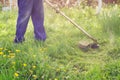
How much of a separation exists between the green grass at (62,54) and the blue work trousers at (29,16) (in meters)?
0.16

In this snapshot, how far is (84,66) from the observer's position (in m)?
4.27

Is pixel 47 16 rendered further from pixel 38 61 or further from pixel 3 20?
pixel 38 61

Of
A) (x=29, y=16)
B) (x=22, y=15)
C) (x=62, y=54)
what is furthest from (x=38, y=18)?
(x=62, y=54)

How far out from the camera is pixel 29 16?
489 centimetres

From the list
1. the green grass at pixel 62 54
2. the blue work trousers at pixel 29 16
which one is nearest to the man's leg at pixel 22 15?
the blue work trousers at pixel 29 16

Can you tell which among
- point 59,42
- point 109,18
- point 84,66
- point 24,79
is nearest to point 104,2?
point 109,18

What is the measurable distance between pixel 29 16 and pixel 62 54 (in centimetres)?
83

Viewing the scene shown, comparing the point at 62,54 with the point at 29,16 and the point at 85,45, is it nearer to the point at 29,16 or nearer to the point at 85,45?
the point at 85,45

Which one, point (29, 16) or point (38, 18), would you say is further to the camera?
point (38, 18)

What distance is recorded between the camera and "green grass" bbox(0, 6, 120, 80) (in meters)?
3.86

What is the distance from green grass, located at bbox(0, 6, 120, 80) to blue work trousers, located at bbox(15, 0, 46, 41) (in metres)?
0.16

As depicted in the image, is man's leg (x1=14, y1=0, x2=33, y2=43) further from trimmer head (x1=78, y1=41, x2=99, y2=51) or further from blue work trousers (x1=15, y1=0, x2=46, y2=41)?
trimmer head (x1=78, y1=41, x2=99, y2=51)

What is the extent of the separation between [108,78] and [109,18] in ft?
5.55

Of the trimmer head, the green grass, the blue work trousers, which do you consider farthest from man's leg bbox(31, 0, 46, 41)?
the trimmer head
